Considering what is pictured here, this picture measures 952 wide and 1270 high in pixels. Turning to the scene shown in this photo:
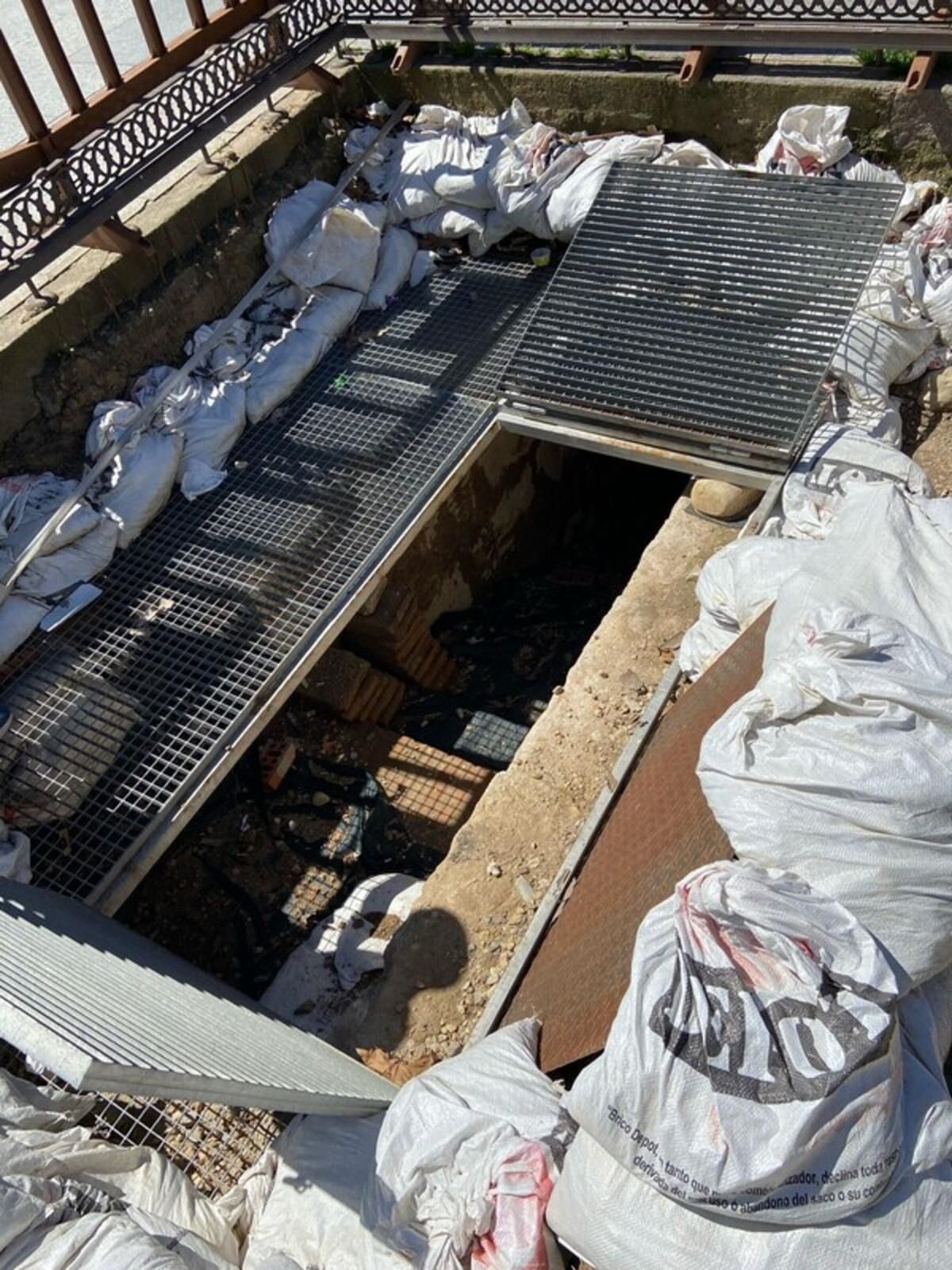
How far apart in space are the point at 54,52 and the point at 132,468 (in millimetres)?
1897

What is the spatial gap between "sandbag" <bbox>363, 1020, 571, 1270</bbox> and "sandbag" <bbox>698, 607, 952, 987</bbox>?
2.74 ft

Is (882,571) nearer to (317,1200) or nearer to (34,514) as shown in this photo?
(317,1200)

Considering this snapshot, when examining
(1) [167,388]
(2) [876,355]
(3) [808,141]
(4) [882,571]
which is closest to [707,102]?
(3) [808,141]

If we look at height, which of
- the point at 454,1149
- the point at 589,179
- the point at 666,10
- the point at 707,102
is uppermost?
the point at 666,10

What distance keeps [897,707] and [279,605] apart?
265 centimetres

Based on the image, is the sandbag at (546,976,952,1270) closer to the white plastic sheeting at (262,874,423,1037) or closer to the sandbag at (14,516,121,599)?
the white plastic sheeting at (262,874,423,1037)

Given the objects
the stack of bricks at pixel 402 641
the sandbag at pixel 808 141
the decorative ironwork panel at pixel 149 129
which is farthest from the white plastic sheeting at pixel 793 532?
the decorative ironwork panel at pixel 149 129

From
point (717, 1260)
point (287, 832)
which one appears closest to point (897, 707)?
point (717, 1260)

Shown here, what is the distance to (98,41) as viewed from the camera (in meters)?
4.45

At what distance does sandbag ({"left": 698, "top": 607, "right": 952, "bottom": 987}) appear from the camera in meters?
2.23

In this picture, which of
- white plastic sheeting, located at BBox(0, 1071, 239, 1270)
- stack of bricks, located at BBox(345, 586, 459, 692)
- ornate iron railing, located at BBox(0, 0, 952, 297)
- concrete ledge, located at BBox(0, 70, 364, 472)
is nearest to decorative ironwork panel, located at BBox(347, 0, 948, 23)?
ornate iron railing, located at BBox(0, 0, 952, 297)

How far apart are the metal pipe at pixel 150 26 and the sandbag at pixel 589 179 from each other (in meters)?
2.12

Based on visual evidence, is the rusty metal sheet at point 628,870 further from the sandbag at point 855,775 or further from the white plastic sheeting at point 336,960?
the white plastic sheeting at point 336,960

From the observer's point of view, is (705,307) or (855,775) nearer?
(855,775)
